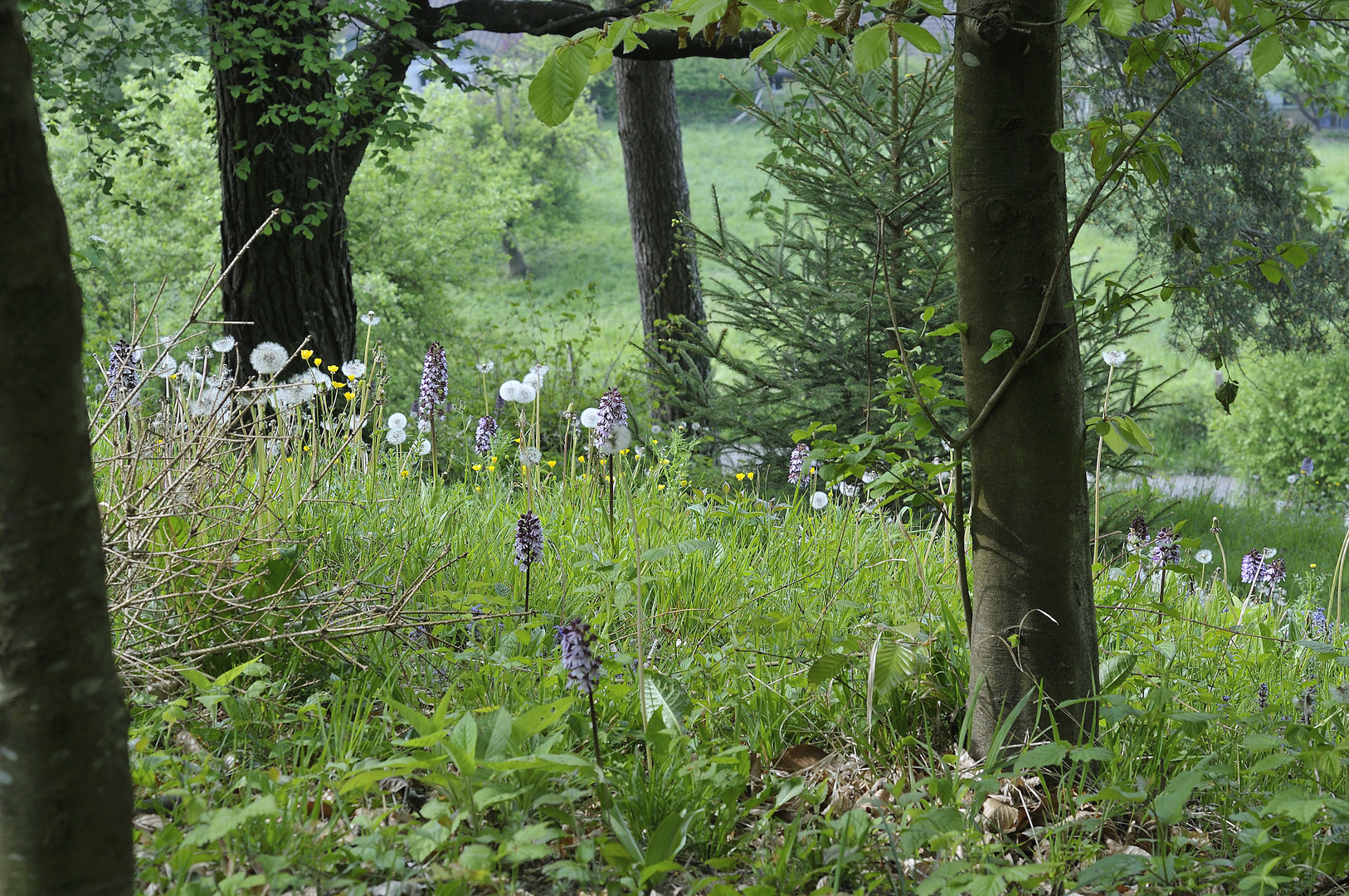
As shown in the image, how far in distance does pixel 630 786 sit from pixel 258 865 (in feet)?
1.95

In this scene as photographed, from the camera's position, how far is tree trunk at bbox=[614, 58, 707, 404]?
→ 24.1 ft

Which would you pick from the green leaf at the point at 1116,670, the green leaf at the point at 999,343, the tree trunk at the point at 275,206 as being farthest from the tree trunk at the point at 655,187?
the green leaf at the point at 999,343

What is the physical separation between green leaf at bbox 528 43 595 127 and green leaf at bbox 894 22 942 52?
55 centimetres

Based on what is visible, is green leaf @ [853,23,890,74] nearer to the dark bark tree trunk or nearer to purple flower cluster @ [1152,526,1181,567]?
the dark bark tree trunk

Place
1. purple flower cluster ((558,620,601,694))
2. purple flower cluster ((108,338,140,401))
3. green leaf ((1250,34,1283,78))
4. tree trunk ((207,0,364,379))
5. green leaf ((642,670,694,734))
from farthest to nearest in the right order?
tree trunk ((207,0,364,379))
purple flower cluster ((108,338,140,401))
green leaf ((642,670,694,734))
green leaf ((1250,34,1283,78))
purple flower cluster ((558,620,601,694))

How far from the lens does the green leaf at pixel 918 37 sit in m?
1.58

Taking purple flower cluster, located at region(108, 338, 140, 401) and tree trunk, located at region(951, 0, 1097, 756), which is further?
purple flower cluster, located at region(108, 338, 140, 401)

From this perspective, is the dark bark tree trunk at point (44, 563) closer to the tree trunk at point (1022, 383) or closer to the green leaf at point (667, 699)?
the green leaf at point (667, 699)

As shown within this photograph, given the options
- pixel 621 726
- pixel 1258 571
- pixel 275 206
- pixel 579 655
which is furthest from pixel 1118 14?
pixel 275 206

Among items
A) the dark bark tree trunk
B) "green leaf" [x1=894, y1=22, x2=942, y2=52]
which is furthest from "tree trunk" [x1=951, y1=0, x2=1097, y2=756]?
the dark bark tree trunk

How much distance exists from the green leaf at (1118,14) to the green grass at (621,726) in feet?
3.80

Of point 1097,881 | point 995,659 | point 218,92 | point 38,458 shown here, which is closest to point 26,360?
point 38,458

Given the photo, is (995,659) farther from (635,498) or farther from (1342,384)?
(1342,384)

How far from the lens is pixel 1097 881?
1.42 meters
